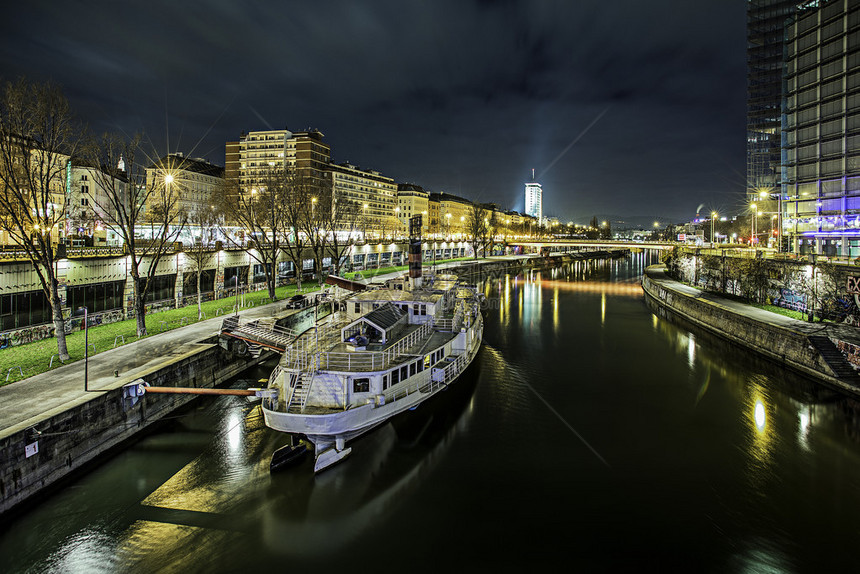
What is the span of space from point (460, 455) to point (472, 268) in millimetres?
73782

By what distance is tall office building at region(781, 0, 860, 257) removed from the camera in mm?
55750

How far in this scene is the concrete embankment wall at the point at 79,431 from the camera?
1281 centimetres

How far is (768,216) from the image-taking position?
105 meters

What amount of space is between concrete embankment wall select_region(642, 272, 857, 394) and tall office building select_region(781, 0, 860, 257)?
3103cm

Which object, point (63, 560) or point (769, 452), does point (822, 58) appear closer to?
point (769, 452)

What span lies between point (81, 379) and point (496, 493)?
17.9 meters

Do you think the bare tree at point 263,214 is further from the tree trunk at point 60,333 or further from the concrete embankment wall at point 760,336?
the concrete embankment wall at point 760,336

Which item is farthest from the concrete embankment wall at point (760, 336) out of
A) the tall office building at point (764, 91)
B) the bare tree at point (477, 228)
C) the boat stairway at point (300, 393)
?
the tall office building at point (764, 91)

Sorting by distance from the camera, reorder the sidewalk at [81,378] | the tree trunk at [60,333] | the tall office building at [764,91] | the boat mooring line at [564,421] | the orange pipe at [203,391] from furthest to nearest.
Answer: the tall office building at [764,91] → the tree trunk at [60,333] → the boat mooring line at [564,421] → the orange pipe at [203,391] → the sidewalk at [81,378]

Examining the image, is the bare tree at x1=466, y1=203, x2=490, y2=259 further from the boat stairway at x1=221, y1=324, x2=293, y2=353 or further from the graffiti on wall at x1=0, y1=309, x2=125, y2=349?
the graffiti on wall at x1=0, y1=309, x2=125, y2=349

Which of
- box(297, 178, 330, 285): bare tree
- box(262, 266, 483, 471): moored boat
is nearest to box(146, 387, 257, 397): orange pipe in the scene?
box(262, 266, 483, 471): moored boat

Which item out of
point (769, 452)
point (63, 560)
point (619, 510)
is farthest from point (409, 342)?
point (769, 452)

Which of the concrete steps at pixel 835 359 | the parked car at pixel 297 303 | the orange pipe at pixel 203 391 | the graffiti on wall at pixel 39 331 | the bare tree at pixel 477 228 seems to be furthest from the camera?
the bare tree at pixel 477 228

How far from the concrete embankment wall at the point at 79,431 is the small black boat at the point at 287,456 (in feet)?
21.7
